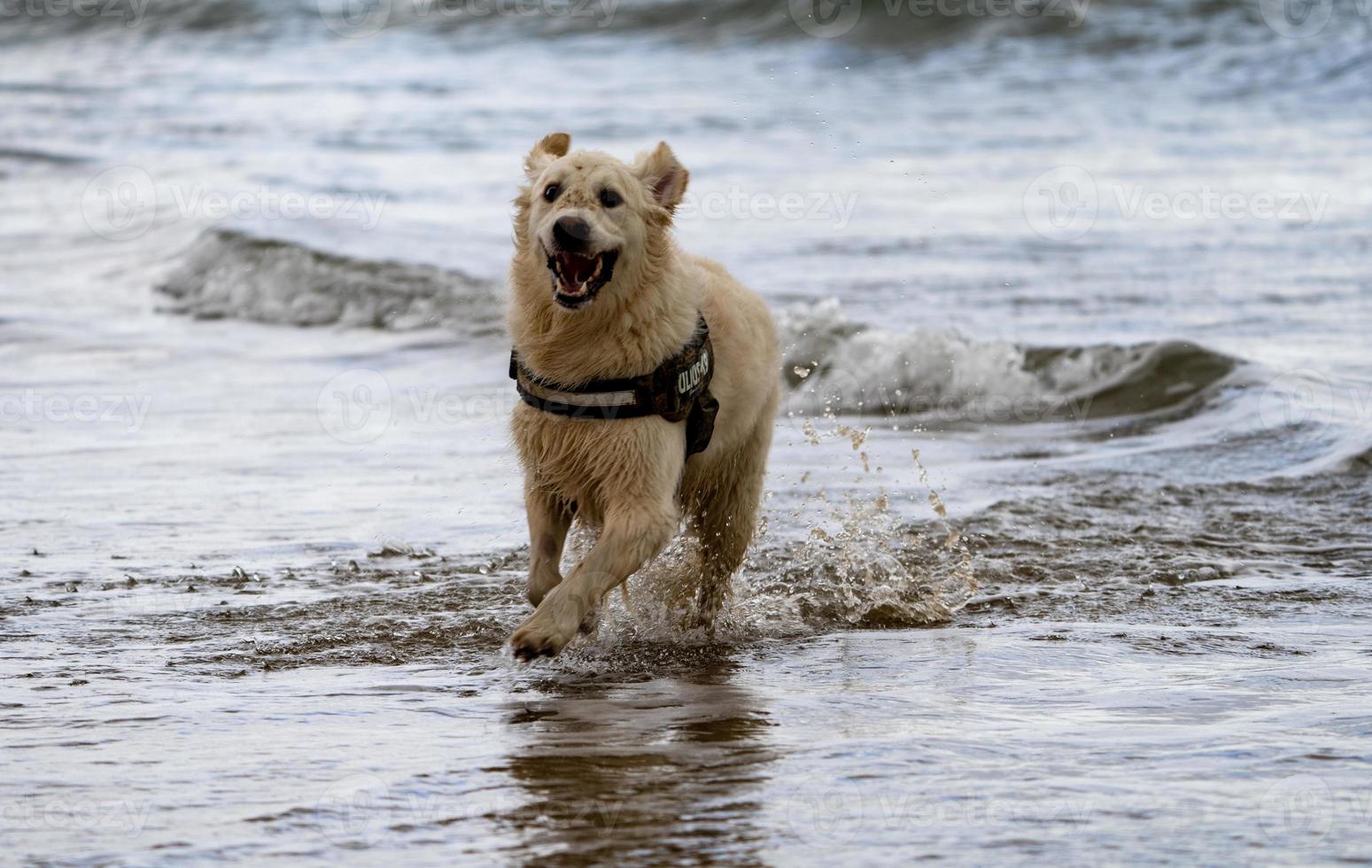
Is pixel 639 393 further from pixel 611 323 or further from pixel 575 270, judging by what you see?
pixel 575 270

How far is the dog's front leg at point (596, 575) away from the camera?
196 inches

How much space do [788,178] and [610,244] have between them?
14.0 m

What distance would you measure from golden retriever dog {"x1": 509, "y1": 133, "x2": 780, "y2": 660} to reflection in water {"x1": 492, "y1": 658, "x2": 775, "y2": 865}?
0.89ft

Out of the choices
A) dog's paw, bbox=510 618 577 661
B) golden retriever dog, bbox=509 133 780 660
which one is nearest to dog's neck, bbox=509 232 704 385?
golden retriever dog, bbox=509 133 780 660

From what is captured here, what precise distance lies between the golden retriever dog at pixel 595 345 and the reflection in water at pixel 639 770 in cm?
27

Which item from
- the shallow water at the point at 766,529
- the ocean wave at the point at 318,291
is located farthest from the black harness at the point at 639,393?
the ocean wave at the point at 318,291

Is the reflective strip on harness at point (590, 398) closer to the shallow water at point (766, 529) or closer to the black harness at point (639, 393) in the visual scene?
the black harness at point (639, 393)

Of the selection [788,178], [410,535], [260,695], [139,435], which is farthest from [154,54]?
[260,695]

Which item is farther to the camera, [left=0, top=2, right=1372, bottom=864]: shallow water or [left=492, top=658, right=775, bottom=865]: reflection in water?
[left=0, top=2, right=1372, bottom=864]: shallow water

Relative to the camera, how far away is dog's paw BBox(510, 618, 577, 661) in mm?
4953

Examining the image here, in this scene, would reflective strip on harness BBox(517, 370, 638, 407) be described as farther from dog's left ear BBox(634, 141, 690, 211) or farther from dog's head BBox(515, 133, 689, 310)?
dog's left ear BBox(634, 141, 690, 211)

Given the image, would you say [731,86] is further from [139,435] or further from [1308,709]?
[1308,709]

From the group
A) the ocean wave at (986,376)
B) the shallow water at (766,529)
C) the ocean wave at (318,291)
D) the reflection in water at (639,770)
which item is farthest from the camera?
the ocean wave at (318,291)

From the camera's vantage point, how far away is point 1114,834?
3832 millimetres
